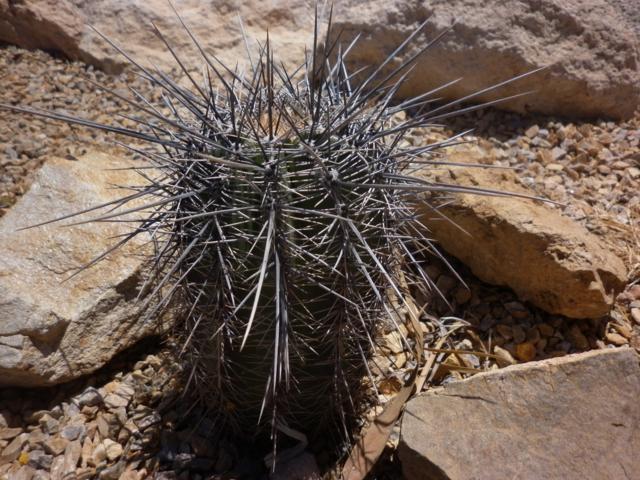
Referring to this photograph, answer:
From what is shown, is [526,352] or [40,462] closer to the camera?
[40,462]

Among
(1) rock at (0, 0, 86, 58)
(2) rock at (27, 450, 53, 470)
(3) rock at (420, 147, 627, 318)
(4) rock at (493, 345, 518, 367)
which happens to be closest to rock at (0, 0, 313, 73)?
(1) rock at (0, 0, 86, 58)

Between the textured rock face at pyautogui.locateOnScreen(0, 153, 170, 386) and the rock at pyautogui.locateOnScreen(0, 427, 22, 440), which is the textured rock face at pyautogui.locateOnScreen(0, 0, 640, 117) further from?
the rock at pyautogui.locateOnScreen(0, 427, 22, 440)

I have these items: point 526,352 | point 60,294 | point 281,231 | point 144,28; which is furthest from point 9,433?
point 144,28

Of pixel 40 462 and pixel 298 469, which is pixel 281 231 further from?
pixel 40 462

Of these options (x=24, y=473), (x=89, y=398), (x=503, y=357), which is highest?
(x=503, y=357)

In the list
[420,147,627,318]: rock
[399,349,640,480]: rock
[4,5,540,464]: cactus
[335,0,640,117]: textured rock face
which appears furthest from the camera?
[335,0,640,117]: textured rock face

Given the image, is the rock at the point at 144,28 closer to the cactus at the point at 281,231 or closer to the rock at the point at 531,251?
the rock at the point at 531,251

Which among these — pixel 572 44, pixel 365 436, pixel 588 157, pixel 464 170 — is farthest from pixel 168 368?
pixel 572 44
